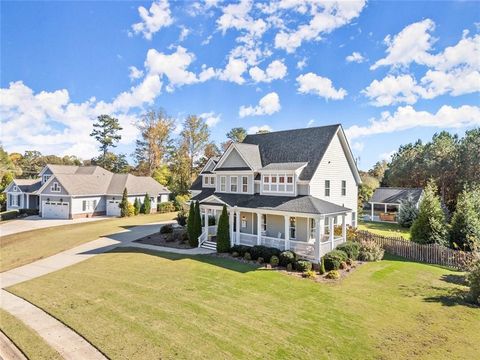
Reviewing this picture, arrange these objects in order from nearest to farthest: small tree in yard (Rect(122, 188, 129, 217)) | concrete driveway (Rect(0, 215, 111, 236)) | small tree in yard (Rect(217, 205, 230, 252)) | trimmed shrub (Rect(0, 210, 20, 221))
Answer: small tree in yard (Rect(217, 205, 230, 252)) < concrete driveway (Rect(0, 215, 111, 236)) < small tree in yard (Rect(122, 188, 129, 217)) < trimmed shrub (Rect(0, 210, 20, 221))

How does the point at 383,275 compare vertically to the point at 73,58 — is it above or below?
Result: below

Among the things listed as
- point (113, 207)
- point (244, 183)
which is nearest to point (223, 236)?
point (244, 183)

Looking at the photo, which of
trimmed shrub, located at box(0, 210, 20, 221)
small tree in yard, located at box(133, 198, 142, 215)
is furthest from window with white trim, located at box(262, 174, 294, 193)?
trimmed shrub, located at box(0, 210, 20, 221)

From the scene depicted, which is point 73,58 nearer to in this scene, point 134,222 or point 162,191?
point 134,222

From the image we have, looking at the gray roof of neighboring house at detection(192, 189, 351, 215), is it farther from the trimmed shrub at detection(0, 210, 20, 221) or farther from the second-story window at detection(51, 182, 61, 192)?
the trimmed shrub at detection(0, 210, 20, 221)

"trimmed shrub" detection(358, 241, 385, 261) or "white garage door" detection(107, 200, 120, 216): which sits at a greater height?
"white garage door" detection(107, 200, 120, 216)

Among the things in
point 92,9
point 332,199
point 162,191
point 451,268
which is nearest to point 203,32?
point 92,9
